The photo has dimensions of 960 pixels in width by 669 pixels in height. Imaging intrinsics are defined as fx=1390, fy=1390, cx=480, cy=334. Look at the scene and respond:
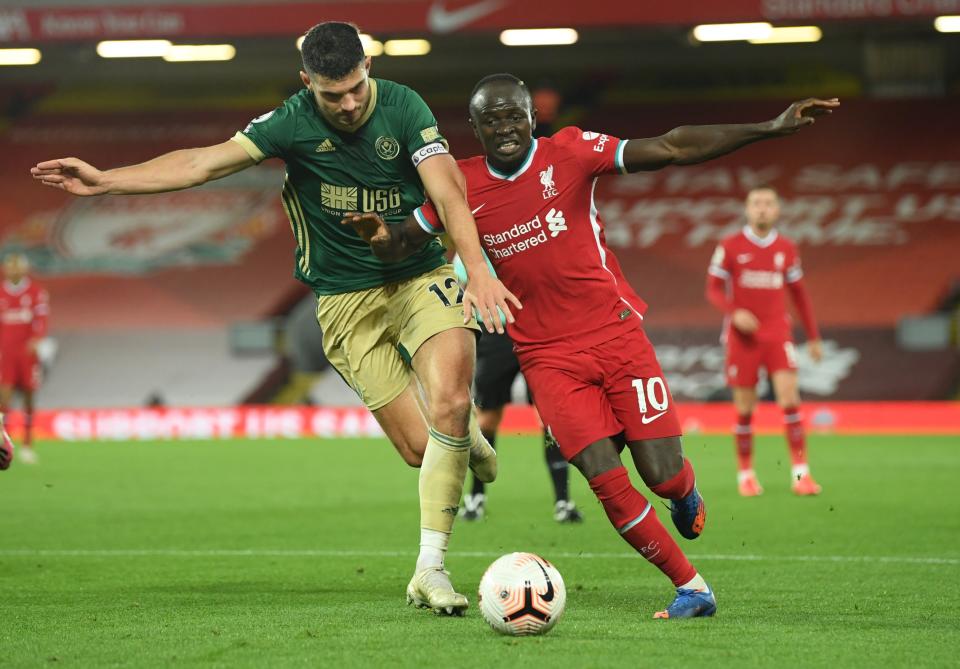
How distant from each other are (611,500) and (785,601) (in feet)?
3.06

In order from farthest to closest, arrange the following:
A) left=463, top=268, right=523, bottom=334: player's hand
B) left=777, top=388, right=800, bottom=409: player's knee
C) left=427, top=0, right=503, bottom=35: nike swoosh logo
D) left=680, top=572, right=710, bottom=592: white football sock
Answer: left=427, top=0, right=503, bottom=35: nike swoosh logo, left=777, top=388, right=800, bottom=409: player's knee, left=680, top=572, right=710, bottom=592: white football sock, left=463, top=268, right=523, bottom=334: player's hand

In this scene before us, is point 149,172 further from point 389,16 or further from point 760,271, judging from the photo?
point 389,16

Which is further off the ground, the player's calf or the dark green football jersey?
the dark green football jersey

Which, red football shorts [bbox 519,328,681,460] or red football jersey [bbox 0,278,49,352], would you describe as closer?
red football shorts [bbox 519,328,681,460]

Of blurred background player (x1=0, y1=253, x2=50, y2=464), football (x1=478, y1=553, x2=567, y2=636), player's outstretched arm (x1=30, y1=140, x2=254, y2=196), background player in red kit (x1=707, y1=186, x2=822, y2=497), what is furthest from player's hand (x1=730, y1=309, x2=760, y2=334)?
blurred background player (x1=0, y1=253, x2=50, y2=464)

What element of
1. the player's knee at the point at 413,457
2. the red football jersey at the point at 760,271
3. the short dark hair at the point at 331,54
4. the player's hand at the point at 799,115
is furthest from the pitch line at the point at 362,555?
the red football jersey at the point at 760,271

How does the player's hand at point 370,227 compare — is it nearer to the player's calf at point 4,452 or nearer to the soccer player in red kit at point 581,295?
the soccer player in red kit at point 581,295

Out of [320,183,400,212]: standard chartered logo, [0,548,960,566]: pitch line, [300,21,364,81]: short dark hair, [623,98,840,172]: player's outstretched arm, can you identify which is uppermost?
[300,21,364,81]: short dark hair

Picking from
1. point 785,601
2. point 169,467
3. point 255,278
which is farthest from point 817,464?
point 255,278

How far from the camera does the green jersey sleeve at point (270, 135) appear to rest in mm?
5719

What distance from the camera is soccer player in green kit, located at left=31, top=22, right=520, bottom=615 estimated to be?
17.8 ft

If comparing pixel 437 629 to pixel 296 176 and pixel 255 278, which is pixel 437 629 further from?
pixel 255 278

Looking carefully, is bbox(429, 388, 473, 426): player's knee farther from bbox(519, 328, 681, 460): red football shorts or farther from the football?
the football

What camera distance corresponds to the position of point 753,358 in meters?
11.3
